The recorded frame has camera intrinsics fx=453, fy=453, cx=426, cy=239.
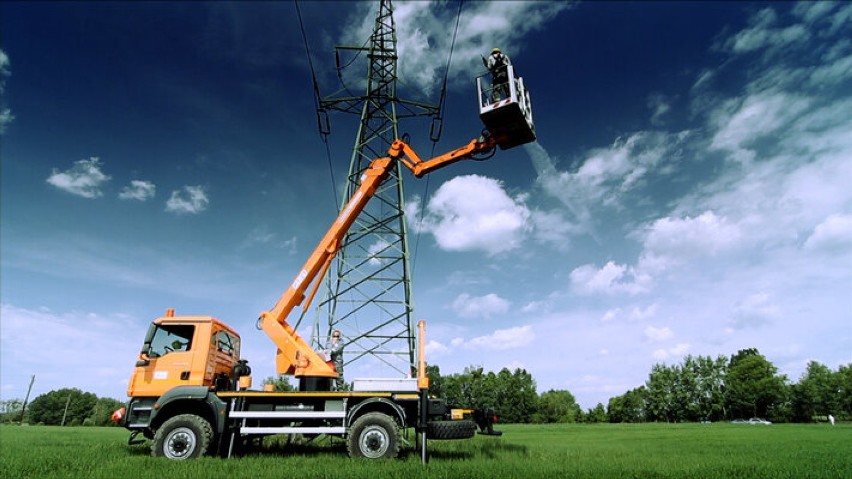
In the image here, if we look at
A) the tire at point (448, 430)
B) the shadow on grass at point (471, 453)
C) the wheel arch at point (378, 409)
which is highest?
the wheel arch at point (378, 409)

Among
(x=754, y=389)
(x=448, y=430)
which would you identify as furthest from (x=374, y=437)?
(x=754, y=389)

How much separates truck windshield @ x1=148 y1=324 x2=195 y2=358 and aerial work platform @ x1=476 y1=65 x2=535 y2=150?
9.23m

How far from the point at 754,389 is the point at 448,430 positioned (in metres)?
93.9

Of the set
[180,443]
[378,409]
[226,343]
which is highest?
[226,343]

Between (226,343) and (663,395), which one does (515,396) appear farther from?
(226,343)

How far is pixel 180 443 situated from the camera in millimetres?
10273

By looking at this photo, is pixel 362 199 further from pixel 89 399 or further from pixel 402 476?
pixel 89 399

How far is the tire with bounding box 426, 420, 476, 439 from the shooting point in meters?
9.82

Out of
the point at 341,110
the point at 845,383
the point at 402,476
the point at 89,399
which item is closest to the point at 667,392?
the point at 845,383

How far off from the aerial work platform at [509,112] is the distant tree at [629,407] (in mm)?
98812

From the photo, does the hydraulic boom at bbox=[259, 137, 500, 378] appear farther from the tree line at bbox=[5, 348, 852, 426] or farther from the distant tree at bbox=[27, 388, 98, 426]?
the distant tree at bbox=[27, 388, 98, 426]

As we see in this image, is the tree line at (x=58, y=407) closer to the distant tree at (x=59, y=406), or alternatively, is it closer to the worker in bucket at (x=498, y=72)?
the distant tree at (x=59, y=406)

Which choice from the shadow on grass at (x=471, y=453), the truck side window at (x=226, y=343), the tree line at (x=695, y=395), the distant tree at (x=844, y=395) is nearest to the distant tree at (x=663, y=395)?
the tree line at (x=695, y=395)

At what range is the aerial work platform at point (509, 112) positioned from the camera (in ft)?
36.8
